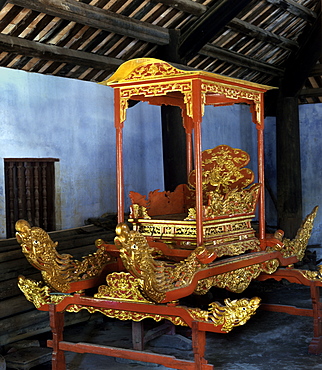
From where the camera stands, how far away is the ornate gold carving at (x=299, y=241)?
556cm

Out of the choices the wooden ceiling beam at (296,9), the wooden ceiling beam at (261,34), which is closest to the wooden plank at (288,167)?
the wooden ceiling beam at (261,34)

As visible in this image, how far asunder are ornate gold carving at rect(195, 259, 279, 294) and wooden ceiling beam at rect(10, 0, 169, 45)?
10.4ft

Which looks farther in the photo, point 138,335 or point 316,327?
point 316,327

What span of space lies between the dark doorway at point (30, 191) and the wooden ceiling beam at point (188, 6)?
250 cm

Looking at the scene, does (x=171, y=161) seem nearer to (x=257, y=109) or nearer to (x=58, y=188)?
(x=58, y=188)

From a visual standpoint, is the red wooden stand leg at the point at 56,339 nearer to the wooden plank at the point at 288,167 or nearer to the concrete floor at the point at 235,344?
the concrete floor at the point at 235,344

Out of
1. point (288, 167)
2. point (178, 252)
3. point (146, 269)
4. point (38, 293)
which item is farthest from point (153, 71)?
point (288, 167)

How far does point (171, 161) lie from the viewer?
7.40m

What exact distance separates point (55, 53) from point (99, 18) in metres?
0.64

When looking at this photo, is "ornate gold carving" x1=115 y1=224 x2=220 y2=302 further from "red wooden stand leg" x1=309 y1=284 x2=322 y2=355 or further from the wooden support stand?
"red wooden stand leg" x1=309 y1=284 x2=322 y2=355

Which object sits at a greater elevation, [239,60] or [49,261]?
[239,60]

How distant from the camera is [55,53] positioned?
6484 millimetres

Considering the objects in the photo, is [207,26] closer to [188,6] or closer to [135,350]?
[188,6]

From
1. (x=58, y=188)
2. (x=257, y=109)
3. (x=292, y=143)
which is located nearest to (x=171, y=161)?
(x=58, y=188)
